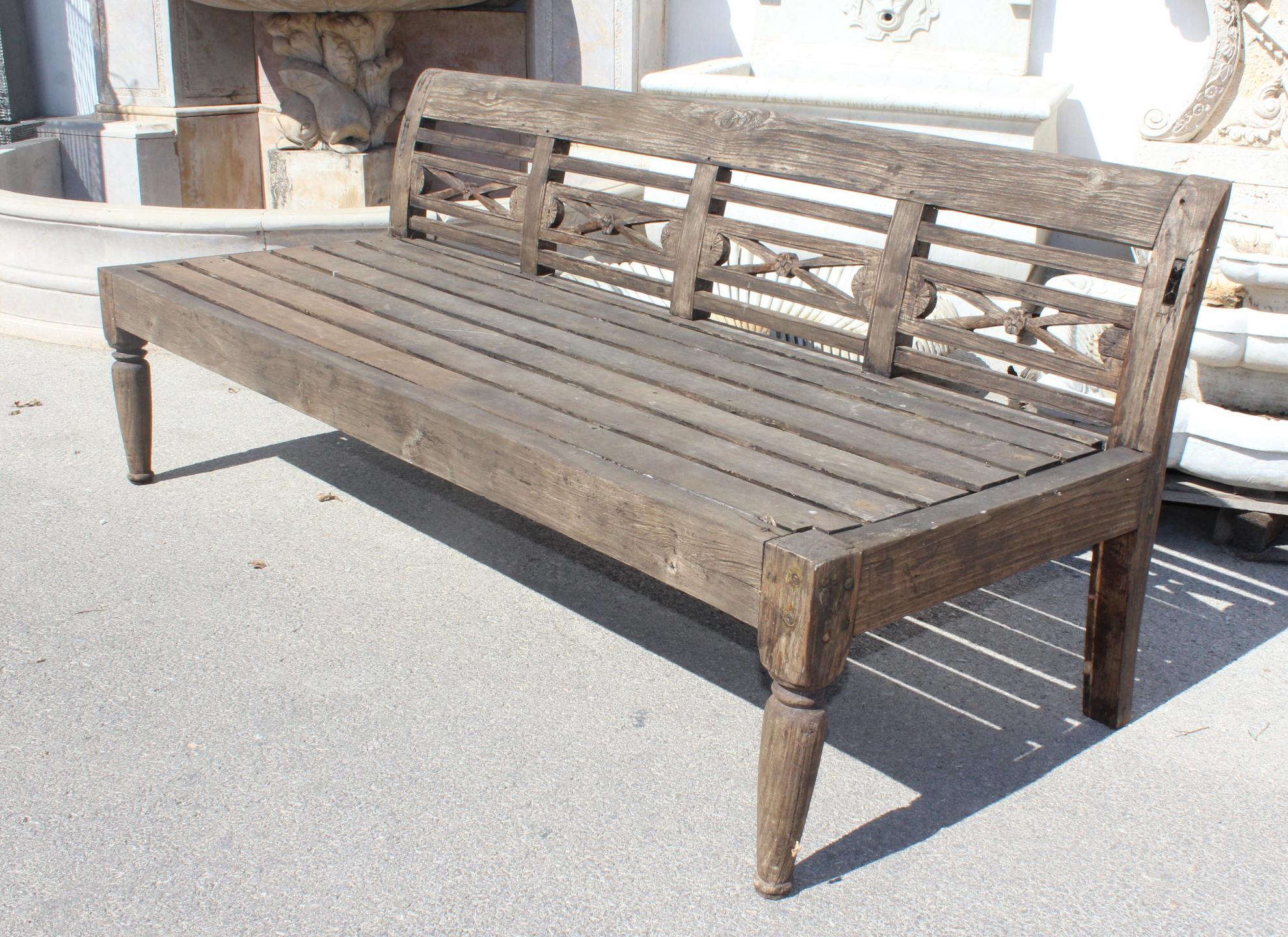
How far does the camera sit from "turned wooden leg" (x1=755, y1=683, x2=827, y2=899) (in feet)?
6.61

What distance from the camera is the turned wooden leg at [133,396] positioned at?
143 inches

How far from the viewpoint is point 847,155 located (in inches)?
115

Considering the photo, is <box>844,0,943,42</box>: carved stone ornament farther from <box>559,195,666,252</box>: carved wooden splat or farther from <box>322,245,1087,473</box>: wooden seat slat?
<box>322,245,1087,473</box>: wooden seat slat

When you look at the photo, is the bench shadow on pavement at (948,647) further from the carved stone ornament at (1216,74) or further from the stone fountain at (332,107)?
the stone fountain at (332,107)

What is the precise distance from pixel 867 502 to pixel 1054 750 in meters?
0.82

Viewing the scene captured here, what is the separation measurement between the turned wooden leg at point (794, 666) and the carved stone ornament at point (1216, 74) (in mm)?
4010

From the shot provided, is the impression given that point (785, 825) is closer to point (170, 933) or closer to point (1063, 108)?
point (170, 933)

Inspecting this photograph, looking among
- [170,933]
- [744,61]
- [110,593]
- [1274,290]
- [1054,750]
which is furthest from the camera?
[744,61]

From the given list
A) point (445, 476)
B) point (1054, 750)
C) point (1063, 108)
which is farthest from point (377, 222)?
point (1054, 750)

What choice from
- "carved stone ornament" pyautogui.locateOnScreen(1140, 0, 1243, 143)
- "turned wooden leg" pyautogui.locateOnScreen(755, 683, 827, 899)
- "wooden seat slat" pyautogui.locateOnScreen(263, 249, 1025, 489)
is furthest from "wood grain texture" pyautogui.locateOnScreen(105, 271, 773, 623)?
"carved stone ornament" pyautogui.locateOnScreen(1140, 0, 1243, 143)

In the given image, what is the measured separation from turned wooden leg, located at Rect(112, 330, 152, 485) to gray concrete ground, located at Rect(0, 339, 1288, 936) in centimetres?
15

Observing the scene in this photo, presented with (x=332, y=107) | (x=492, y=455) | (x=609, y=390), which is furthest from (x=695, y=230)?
(x=332, y=107)

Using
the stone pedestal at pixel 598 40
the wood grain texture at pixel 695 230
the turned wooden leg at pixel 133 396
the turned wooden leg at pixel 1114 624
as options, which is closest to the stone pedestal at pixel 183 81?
the stone pedestal at pixel 598 40

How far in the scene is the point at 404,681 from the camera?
2748 millimetres
